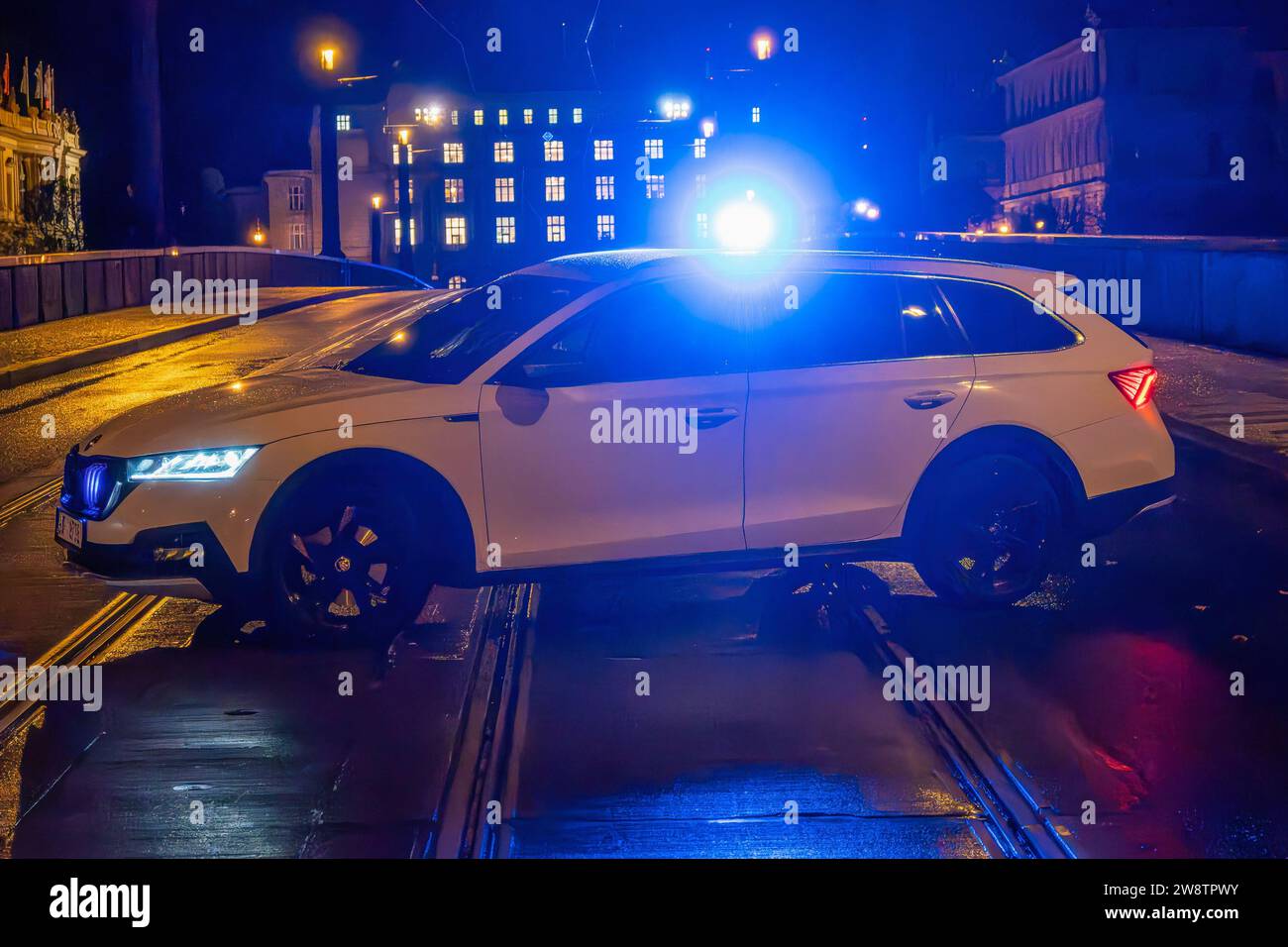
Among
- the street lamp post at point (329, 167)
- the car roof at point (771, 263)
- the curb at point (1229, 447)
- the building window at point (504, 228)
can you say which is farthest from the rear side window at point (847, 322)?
the street lamp post at point (329, 167)

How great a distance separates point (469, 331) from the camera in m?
7.92

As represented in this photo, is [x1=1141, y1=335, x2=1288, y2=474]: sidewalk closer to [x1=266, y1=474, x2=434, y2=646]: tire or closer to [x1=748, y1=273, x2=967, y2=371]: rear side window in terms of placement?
[x1=748, y1=273, x2=967, y2=371]: rear side window

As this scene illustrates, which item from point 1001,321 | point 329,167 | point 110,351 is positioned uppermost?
point 329,167

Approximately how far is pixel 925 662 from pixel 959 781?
1.48 metres

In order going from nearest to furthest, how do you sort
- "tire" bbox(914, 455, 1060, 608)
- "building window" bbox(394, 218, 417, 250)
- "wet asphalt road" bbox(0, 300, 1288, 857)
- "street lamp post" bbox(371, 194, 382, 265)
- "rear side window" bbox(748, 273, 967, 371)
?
"wet asphalt road" bbox(0, 300, 1288, 857) → "rear side window" bbox(748, 273, 967, 371) → "tire" bbox(914, 455, 1060, 608) → "street lamp post" bbox(371, 194, 382, 265) → "building window" bbox(394, 218, 417, 250)

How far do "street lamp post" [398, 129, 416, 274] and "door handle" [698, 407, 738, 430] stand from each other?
104m

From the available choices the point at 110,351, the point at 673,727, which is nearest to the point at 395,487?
the point at 673,727

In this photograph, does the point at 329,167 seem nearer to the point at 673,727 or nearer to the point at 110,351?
the point at 110,351

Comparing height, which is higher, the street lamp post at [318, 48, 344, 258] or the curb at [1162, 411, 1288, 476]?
the street lamp post at [318, 48, 344, 258]

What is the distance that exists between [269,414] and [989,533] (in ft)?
11.5

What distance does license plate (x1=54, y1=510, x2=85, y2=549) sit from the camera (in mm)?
6941

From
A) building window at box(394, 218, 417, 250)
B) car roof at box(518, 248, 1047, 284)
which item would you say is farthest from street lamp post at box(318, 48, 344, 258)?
car roof at box(518, 248, 1047, 284)
